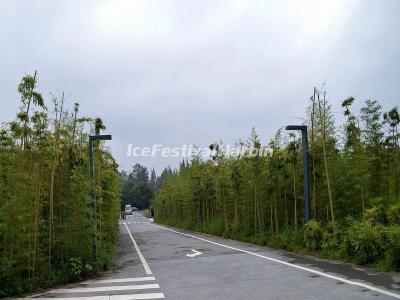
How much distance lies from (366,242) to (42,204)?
718cm

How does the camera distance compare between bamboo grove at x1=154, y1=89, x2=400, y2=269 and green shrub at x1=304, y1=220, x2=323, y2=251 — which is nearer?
bamboo grove at x1=154, y1=89, x2=400, y2=269

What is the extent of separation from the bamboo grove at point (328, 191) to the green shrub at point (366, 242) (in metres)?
0.02

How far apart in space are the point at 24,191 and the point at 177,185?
2958 cm

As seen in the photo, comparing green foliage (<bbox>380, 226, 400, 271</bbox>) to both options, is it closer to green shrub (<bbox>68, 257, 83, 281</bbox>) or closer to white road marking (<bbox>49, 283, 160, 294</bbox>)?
white road marking (<bbox>49, 283, 160, 294</bbox>)

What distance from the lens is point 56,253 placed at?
1021 cm

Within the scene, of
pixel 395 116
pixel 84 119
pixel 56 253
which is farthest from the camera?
pixel 395 116

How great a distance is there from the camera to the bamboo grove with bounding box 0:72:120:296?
8359 mm

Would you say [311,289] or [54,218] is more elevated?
[54,218]

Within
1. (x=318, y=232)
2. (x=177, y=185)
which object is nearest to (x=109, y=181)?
(x=318, y=232)

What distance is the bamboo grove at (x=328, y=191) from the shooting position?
412 inches

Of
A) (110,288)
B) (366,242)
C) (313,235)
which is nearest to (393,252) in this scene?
(366,242)

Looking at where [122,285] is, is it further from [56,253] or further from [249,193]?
[249,193]

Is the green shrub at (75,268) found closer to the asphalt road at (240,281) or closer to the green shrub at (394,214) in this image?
the asphalt road at (240,281)

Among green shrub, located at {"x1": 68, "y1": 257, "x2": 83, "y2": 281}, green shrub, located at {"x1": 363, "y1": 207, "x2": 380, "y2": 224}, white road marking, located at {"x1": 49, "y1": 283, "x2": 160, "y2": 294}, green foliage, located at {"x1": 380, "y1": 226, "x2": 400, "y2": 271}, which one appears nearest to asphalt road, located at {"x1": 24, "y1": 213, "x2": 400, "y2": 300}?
white road marking, located at {"x1": 49, "y1": 283, "x2": 160, "y2": 294}
